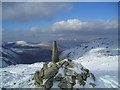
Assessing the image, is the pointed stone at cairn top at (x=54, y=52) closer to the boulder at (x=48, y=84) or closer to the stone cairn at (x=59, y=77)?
the stone cairn at (x=59, y=77)

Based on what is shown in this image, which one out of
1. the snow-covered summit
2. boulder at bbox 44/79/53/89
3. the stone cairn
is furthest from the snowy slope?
boulder at bbox 44/79/53/89

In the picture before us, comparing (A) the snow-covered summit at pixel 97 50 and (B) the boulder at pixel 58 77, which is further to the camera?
(A) the snow-covered summit at pixel 97 50

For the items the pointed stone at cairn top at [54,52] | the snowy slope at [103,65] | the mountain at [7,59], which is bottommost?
the mountain at [7,59]

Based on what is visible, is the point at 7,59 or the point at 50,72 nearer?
the point at 50,72

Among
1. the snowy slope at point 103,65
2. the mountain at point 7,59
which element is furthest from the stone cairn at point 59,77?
the mountain at point 7,59

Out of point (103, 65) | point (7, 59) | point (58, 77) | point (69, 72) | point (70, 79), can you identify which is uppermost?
point (69, 72)

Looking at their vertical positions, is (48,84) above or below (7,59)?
above

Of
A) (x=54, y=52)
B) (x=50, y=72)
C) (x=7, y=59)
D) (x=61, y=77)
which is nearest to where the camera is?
(x=61, y=77)

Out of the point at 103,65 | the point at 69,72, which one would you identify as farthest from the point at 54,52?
the point at 103,65

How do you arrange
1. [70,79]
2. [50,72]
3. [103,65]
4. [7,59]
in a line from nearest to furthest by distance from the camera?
[70,79], [50,72], [103,65], [7,59]

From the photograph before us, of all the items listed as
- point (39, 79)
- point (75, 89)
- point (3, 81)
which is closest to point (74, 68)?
point (75, 89)

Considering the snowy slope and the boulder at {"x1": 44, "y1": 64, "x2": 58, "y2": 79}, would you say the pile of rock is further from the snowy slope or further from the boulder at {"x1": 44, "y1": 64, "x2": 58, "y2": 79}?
the snowy slope

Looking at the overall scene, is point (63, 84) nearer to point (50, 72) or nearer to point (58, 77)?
point (58, 77)

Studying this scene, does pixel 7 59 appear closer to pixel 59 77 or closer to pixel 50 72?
pixel 50 72
